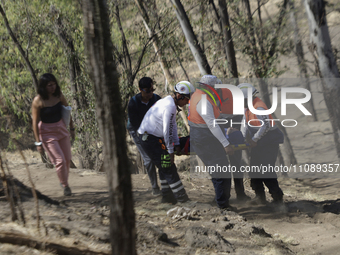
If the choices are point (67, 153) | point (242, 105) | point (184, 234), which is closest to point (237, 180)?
point (242, 105)

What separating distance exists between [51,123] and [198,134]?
222 cm

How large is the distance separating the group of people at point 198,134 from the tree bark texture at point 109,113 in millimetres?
2872

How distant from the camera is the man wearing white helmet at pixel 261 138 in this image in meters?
5.89

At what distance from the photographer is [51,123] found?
18.0 ft

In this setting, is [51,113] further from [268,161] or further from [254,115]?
[268,161]

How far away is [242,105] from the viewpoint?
20.3 feet

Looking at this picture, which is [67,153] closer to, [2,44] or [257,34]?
[257,34]

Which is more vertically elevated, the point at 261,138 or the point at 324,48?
the point at 324,48

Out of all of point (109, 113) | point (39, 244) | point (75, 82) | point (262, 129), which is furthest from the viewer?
point (75, 82)

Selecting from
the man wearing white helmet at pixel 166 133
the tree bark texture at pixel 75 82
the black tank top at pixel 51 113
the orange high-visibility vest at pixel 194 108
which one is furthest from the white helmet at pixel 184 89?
the tree bark texture at pixel 75 82

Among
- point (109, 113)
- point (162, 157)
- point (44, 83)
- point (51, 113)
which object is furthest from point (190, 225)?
point (109, 113)

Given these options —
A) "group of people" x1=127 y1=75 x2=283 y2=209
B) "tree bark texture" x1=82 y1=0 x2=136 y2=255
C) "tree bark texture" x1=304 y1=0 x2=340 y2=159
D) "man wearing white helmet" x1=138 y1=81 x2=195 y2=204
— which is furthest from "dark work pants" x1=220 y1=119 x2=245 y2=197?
"tree bark texture" x1=82 y1=0 x2=136 y2=255

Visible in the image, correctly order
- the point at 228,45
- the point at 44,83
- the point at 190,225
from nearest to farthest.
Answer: the point at 190,225, the point at 44,83, the point at 228,45

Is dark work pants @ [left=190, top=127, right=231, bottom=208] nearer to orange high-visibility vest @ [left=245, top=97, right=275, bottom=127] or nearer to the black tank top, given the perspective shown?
orange high-visibility vest @ [left=245, top=97, right=275, bottom=127]
